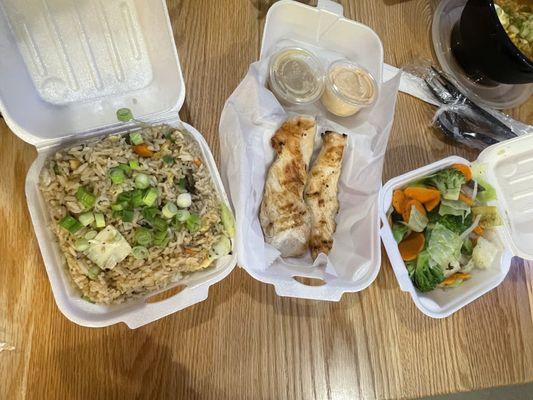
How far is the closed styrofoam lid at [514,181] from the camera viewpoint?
1479mm

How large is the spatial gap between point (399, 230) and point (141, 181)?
88 centimetres

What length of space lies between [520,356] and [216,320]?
43.9 inches

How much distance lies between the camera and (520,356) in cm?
147

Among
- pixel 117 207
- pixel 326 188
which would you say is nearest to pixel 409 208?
pixel 326 188

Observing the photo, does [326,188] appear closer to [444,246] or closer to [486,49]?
[444,246]

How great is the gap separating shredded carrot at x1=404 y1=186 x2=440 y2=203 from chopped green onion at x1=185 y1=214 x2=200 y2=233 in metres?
0.73

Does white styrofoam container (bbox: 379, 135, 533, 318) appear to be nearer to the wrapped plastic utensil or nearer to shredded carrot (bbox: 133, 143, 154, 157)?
the wrapped plastic utensil

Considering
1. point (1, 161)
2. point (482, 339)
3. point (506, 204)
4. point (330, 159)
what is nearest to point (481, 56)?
point (506, 204)

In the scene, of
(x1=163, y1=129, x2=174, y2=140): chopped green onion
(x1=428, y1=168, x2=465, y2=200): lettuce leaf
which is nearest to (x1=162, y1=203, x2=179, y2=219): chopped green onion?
(x1=163, y1=129, x2=174, y2=140): chopped green onion

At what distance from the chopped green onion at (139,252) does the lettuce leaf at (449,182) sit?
39.8 inches

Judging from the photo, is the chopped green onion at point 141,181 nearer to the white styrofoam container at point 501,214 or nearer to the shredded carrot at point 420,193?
the white styrofoam container at point 501,214

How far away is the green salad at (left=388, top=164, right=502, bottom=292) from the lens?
1.38 metres

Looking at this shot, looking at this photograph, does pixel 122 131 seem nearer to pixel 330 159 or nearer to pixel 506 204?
pixel 330 159

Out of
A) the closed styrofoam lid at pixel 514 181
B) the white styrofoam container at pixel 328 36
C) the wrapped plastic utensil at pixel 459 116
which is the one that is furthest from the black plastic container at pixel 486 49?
the white styrofoam container at pixel 328 36
